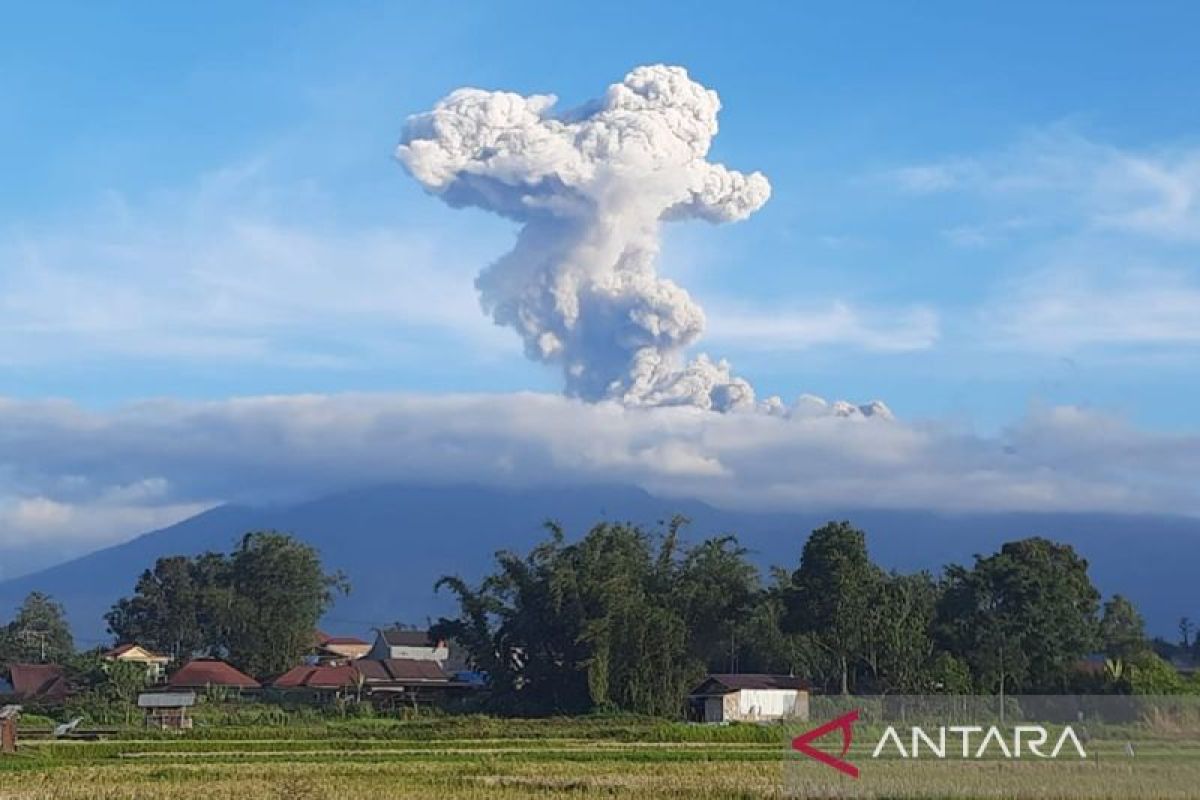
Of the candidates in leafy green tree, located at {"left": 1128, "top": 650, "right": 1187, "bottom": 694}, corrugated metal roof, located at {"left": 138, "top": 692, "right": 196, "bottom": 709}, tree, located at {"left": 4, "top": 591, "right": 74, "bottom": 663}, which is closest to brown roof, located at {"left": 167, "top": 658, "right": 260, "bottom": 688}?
corrugated metal roof, located at {"left": 138, "top": 692, "right": 196, "bottom": 709}

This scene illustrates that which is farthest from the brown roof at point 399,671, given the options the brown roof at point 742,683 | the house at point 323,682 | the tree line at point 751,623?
the brown roof at point 742,683

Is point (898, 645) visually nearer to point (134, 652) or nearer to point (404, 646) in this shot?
point (134, 652)

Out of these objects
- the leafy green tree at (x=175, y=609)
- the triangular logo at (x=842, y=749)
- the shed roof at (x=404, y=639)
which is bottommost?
the triangular logo at (x=842, y=749)

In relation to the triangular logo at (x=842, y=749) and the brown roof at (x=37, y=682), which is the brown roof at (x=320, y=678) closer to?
the brown roof at (x=37, y=682)

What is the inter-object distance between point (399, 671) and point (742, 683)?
30068 millimetres

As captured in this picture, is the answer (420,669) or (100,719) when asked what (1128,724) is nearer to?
(100,719)

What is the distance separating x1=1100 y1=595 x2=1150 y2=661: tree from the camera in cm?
9119

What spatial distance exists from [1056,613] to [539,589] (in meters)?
25.1

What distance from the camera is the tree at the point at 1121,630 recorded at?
299 feet

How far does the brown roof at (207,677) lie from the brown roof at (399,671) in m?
6.55

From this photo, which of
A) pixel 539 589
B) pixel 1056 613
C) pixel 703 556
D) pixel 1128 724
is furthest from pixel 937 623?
pixel 1128 724

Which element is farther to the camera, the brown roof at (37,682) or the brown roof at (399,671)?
the brown roof at (399,671)

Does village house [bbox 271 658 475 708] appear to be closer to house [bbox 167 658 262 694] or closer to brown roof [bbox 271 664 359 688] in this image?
brown roof [bbox 271 664 359 688]

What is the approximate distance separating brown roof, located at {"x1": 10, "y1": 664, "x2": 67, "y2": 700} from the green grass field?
107ft
